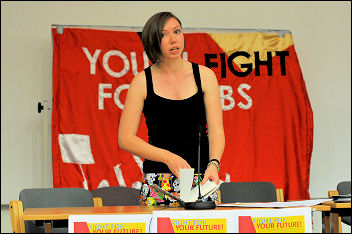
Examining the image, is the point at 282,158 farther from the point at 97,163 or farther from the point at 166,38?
the point at 166,38

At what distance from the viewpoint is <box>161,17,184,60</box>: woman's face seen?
2.11 m

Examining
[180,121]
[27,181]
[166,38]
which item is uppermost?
[166,38]

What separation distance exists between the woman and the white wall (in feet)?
9.00

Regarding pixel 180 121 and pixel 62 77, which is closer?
pixel 180 121

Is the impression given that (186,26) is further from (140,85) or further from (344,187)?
(140,85)

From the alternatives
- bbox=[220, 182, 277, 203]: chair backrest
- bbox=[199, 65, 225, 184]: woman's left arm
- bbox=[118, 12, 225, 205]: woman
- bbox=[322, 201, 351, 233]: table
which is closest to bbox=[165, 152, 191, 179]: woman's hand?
bbox=[118, 12, 225, 205]: woman

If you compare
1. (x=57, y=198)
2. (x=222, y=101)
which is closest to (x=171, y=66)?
(x=57, y=198)

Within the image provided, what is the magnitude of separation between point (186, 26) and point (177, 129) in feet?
10.4

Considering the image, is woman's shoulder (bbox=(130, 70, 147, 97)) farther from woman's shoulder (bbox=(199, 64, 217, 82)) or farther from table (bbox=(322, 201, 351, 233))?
table (bbox=(322, 201, 351, 233))

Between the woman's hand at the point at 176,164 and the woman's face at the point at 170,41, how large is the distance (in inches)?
16.6

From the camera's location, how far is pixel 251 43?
490 centimetres

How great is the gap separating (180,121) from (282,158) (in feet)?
9.60

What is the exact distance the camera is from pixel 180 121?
A: 2.08m

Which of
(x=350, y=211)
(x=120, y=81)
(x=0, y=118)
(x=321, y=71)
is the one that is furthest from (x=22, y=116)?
(x=350, y=211)
